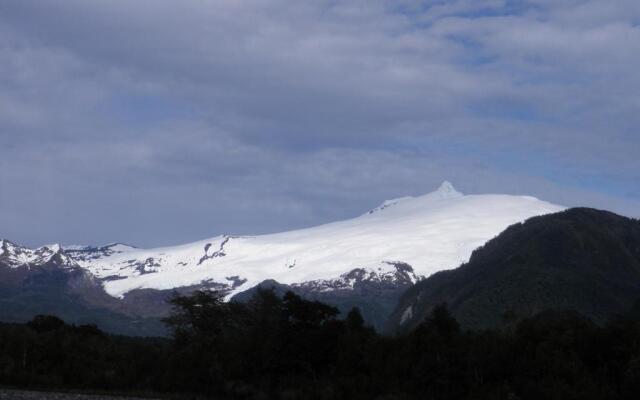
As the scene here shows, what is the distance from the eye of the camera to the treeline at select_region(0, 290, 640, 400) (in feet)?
236

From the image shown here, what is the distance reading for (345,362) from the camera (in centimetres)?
8194

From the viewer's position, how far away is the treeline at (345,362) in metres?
71.8

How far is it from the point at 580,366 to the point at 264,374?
27.2m

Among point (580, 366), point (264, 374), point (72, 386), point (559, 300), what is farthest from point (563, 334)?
point (559, 300)

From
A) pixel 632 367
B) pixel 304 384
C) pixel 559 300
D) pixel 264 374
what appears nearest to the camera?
pixel 632 367

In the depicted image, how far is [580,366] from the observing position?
72562 millimetres

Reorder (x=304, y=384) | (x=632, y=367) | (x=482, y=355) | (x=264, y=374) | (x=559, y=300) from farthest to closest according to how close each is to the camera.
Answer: (x=559, y=300), (x=264, y=374), (x=304, y=384), (x=482, y=355), (x=632, y=367)

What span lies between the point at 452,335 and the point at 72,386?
110 feet

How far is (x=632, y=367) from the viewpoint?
68.9 metres

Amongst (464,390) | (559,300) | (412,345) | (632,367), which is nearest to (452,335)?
(412,345)

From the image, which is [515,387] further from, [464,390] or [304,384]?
[304,384]

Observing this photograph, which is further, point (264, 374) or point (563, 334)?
point (264, 374)

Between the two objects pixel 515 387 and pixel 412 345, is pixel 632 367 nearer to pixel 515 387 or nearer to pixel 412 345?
pixel 515 387

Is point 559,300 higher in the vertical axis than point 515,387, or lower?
higher
